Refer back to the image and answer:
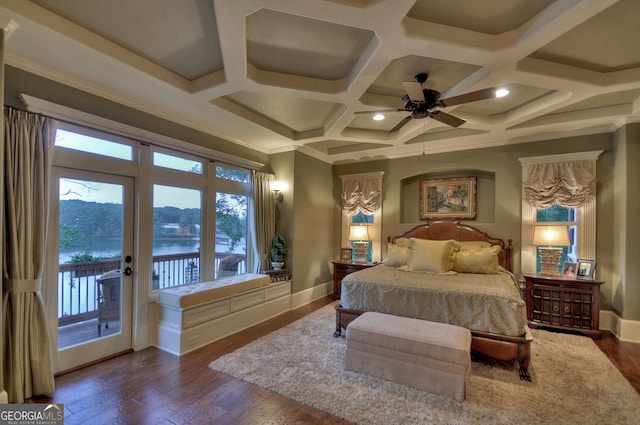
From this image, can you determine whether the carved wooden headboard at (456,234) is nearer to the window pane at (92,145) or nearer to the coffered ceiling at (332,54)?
the coffered ceiling at (332,54)

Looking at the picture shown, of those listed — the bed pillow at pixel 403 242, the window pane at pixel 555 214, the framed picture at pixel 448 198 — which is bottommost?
the bed pillow at pixel 403 242

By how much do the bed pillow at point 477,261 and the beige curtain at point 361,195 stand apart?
2.05 m

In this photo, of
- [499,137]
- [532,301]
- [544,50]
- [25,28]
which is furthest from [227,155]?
[532,301]

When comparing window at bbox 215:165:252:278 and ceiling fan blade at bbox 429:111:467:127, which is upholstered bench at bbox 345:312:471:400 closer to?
ceiling fan blade at bbox 429:111:467:127

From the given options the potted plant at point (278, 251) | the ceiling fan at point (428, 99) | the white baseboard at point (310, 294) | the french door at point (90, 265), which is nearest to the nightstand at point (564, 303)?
the ceiling fan at point (428, 99)

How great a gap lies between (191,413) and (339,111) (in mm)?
3640

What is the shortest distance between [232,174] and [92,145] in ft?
6.48

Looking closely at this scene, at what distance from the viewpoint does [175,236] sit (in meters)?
3.97

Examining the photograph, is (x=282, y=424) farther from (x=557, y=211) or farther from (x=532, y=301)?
(x=557, y=211)

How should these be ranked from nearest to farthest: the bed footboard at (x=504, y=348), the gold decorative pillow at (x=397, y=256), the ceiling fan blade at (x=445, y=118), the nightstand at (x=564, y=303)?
the bed footboard at (x=504, y=348)
the ceiling fan blade at (x=445, y=118)
the nightstand at (x=564, y=303)
the gold decorative pillow at (x=397, y=256)

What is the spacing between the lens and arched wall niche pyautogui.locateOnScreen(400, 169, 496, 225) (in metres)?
5.17

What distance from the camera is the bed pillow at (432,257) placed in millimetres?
4164

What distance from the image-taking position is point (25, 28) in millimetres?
2148

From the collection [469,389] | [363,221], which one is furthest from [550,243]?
[363,221]
